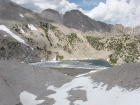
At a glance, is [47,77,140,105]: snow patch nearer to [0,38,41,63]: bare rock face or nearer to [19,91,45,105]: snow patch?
[19,91,45,105]: snow patch

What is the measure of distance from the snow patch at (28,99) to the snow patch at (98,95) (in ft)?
10.2

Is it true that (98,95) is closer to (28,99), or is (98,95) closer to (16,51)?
(28,99)

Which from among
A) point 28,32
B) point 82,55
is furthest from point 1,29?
point 82,55

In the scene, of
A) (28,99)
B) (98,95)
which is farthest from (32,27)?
(98,95)

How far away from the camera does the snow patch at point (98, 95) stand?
94.5 feet

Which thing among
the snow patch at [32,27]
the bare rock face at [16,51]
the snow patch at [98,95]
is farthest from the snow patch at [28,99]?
the snow patch at [32,27]

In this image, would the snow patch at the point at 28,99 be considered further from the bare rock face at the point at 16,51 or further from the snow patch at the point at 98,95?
the bare rock face at the point at 16,51

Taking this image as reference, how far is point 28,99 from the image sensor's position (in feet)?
123

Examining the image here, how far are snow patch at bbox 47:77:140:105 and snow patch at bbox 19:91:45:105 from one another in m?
3.11

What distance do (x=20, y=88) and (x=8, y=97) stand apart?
599 cm

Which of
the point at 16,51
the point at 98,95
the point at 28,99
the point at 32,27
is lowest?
the point at 28,99

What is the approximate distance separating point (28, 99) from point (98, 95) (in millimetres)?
12851

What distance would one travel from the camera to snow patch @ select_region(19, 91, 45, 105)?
36250mm

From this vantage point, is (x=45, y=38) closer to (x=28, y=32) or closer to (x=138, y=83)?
(x=28, y=32)
